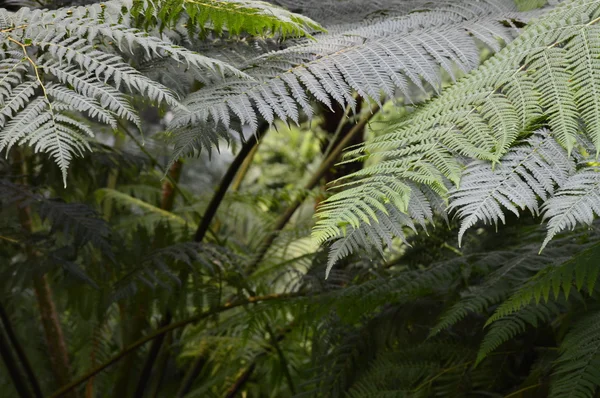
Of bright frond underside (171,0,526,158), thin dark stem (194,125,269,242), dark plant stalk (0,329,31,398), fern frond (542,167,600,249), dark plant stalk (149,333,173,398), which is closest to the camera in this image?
fern frond (542,167,600,249)

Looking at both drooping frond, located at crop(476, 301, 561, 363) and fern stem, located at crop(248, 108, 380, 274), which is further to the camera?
fern stem, located at crop(248, 108, 380, 274)

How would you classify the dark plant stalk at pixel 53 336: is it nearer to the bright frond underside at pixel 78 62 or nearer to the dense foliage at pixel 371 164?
the dense foliage at pixel 371 164

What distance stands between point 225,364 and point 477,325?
2.08 feet

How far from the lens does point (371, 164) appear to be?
979mm

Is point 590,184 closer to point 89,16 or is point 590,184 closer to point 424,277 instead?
point 424,277

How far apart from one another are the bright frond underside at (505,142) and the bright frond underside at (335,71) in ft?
0.17

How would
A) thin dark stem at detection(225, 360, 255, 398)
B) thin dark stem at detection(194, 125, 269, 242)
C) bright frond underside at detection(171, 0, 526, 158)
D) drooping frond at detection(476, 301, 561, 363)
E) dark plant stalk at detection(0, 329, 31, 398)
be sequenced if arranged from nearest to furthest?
bright frond underside at detection(171, 0, 526, 158)
drooping frond at detection(476, 301, 561, 363)
thin dark stem at detection(194, 125, 269, 242)
dark plant stalk at detection(0, 329, 31, 398)
thin dark stem at detection(225, 360, 255, 398)

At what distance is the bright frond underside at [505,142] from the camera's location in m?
0.58

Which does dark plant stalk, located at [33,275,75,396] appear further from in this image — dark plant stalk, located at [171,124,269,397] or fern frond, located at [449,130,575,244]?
fern frond, located at [449,130,575,244]

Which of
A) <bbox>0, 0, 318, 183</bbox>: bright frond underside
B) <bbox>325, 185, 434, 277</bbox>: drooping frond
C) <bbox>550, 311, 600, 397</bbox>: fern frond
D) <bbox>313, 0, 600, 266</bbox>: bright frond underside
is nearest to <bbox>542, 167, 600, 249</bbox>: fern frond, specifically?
<bbox>313, 0, 600, 266</bbox>: bright frond underside

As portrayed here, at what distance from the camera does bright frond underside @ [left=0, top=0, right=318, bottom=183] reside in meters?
0.61

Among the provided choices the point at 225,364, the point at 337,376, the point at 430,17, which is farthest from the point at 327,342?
the point at 430,17

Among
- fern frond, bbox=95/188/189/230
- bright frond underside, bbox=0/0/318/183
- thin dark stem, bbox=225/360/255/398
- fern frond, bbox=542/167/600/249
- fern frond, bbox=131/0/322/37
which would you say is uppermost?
fern frond, bbox=131/0/322/37

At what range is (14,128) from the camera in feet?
1.96
